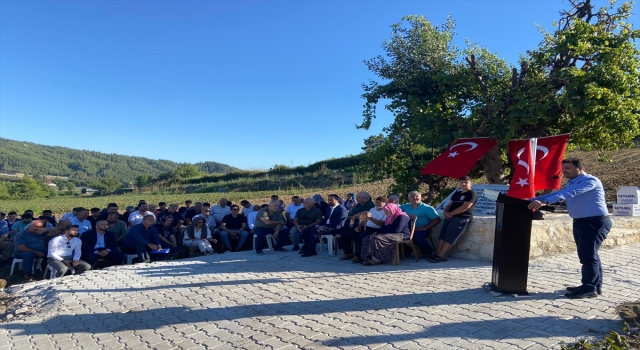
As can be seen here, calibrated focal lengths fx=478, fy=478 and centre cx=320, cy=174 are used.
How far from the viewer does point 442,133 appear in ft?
35.2

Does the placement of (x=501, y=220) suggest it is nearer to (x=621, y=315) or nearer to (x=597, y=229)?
(x=597, y=229)

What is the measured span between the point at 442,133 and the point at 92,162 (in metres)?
156

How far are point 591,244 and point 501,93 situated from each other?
5.85 m

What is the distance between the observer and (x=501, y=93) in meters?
10.4

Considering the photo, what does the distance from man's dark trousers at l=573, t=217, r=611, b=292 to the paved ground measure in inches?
8.8

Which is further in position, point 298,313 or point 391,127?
point 391,127

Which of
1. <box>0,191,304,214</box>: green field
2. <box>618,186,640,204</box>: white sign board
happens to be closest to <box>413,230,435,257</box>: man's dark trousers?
<box>618,186,640,204</box>: white sign board

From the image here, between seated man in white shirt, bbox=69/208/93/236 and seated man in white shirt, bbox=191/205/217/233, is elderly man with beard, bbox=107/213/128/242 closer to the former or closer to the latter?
seated man in white shirt, bbox=69/208/93/236

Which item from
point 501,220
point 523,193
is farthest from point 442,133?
point 501,220

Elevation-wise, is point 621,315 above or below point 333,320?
above

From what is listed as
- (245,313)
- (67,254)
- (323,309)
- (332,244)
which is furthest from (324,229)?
(67,254)

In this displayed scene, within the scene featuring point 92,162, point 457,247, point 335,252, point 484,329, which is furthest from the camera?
point 92,162

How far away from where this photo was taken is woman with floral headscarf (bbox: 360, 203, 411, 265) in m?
8.03

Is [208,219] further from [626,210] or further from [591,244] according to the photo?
[626,210]
